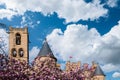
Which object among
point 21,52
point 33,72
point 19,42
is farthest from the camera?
point 19,42

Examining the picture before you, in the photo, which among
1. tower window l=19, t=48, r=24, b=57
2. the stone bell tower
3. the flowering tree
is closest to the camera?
the flowering tree

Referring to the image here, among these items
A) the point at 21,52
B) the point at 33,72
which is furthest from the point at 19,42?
the point at 33,72

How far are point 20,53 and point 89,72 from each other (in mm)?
62395

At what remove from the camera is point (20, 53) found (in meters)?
90.1

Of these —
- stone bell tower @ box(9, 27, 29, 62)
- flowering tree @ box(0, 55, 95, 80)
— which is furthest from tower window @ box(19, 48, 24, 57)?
flowering tree @ box(0, 55, 95, 80)

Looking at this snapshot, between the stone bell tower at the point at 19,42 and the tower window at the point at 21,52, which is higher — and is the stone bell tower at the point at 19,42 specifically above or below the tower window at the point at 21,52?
above

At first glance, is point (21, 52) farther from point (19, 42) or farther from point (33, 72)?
point (33, 72)

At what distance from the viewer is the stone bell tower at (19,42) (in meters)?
89.9

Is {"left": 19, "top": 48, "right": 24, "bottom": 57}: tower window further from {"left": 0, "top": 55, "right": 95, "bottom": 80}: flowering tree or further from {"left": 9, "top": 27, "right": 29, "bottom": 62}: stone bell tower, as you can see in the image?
{"left": 0, "top": 55, "right": 95, "bottom": 80}: flowering tree

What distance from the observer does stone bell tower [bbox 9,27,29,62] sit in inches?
3541

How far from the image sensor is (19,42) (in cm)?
9338

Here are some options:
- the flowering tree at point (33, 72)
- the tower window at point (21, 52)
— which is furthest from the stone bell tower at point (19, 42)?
the flowering tree at point (33, 72)

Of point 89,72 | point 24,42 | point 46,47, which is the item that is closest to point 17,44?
point 24,42

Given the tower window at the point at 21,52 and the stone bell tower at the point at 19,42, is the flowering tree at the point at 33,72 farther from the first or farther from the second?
the stone bell tower at the point at 19,42
